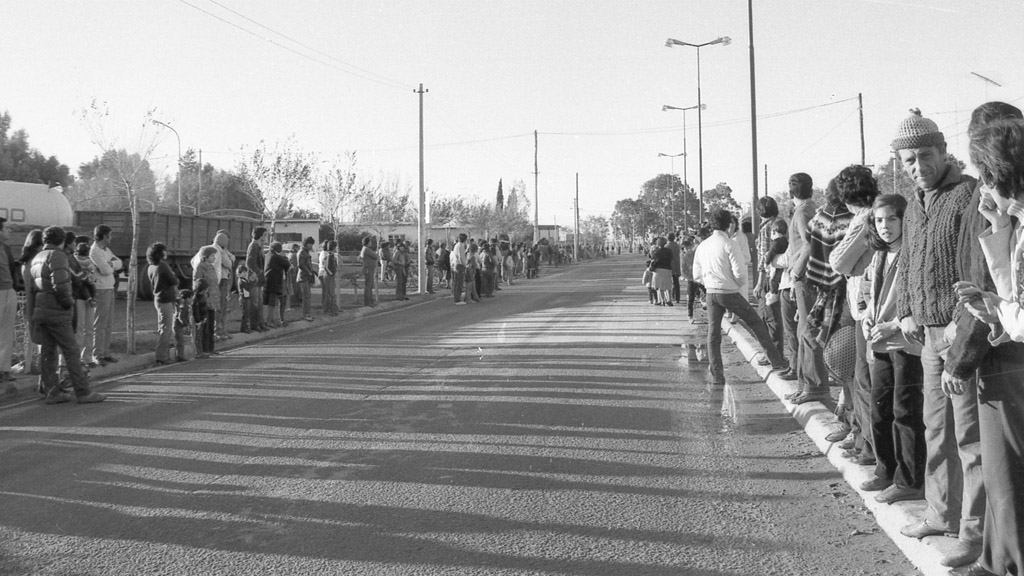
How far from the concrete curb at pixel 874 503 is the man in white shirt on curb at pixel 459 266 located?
1481 cm

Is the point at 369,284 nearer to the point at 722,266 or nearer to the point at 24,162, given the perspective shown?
the point at 722,266

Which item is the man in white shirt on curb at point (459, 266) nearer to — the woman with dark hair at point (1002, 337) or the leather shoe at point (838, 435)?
the leather shoe at point (838, 435)

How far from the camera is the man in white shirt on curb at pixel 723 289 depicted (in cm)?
905

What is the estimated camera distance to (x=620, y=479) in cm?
567

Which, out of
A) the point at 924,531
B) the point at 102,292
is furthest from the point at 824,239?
the point at 102,292

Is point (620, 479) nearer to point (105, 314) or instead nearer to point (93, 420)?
point (93, 420)

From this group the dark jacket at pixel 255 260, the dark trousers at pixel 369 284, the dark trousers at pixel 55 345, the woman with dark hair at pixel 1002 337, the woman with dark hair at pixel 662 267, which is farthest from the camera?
the dark trousers at pixel 369 284

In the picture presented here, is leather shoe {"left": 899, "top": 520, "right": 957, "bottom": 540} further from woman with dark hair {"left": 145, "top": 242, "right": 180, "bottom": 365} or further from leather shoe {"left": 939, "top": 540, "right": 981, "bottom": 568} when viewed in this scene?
woman with dark hair {"left": 145, "top": 242, "right": 180, "bottom": 365}

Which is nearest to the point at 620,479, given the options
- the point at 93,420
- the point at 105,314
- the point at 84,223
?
the point at 93,420

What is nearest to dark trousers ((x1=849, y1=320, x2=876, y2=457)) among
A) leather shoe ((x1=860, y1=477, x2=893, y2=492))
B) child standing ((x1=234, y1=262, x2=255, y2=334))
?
leather shoe ((x1=860, y1=477, x2=893, y2=492))

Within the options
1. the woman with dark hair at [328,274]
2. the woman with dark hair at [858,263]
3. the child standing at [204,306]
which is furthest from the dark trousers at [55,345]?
the woman with dark hair at [328,274]

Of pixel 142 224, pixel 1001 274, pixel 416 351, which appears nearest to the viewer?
pixel 1001 274

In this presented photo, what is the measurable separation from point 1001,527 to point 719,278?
5771 mm

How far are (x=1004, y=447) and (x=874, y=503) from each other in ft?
5.40
